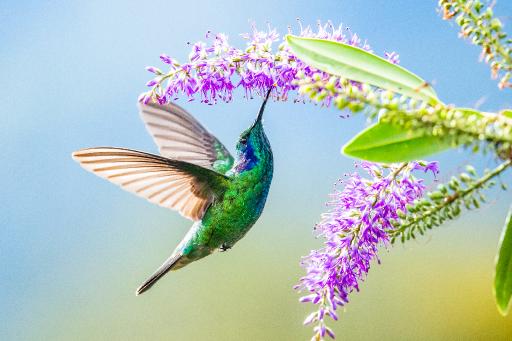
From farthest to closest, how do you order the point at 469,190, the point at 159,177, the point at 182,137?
the point at 182,137
the point at 159,177
the point at 469,190

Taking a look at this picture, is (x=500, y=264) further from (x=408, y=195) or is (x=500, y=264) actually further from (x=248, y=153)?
(x=248, y=153)

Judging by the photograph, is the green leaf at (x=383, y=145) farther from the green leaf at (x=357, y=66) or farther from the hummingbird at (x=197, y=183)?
the hummingbird at (x=197, y=183)

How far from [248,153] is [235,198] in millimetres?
172

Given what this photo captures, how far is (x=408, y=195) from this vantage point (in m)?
1.56

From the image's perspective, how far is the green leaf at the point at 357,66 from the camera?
1.16 m

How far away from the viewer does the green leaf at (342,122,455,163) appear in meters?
1.11

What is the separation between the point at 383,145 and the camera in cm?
113

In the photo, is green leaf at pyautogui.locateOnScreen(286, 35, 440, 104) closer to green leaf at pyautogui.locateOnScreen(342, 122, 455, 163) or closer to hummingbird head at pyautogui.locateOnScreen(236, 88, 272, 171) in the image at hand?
green leaf at pyautogui.locateOnScreen(342, 122, 455, 163)

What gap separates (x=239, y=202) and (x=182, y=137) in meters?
0.37

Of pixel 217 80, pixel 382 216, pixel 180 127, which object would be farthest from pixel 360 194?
pixel 180 127

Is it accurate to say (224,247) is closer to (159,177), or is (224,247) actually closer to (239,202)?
(239,202)

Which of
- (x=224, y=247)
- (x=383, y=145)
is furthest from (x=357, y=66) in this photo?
(x=224, y=247)

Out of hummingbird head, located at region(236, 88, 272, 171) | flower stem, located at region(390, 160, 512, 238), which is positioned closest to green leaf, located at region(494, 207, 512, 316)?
flower stem, located at region(390, 160, 512, 238)

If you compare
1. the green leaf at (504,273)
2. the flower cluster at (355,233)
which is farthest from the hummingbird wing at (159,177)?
the green leaf at (504,273)
